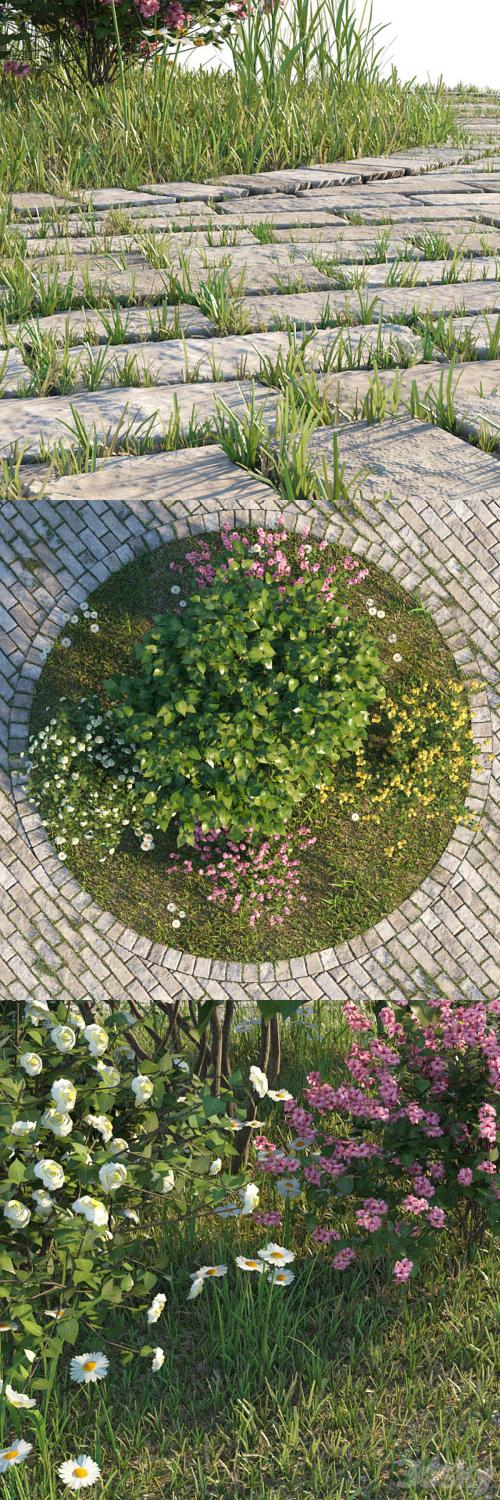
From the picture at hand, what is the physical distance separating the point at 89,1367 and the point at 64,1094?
78 centimetres

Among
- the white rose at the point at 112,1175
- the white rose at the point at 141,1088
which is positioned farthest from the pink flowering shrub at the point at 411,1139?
the white rose at the point at 112,1175

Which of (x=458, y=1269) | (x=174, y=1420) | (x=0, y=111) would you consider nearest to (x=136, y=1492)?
(x=174, y=1420)

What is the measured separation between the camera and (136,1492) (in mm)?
3146

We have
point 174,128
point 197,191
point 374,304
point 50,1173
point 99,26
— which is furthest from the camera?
point 99,26

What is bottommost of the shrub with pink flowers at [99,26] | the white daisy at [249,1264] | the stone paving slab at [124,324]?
the white daisy at [249,1264]

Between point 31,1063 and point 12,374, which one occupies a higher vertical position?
point 12,374

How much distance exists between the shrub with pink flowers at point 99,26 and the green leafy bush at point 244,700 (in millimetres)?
5427

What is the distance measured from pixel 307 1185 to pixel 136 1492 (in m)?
1.03

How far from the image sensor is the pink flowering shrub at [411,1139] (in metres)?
3.53

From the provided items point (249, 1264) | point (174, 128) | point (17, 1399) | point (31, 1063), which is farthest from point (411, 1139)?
point (174, 128)

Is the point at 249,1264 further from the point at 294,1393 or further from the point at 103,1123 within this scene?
the point at 103,1123

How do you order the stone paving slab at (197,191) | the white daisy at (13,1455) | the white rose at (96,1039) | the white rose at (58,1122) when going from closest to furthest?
the white daisy at (13,1455)
the white rose at (58,1122)
the white rose at (96,1039)
the stone paving slab at (197,191)

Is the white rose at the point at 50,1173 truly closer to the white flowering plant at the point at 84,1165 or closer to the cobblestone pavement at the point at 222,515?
the white flowering plant at the point at 84,1165

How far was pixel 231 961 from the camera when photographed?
10.4 ft
